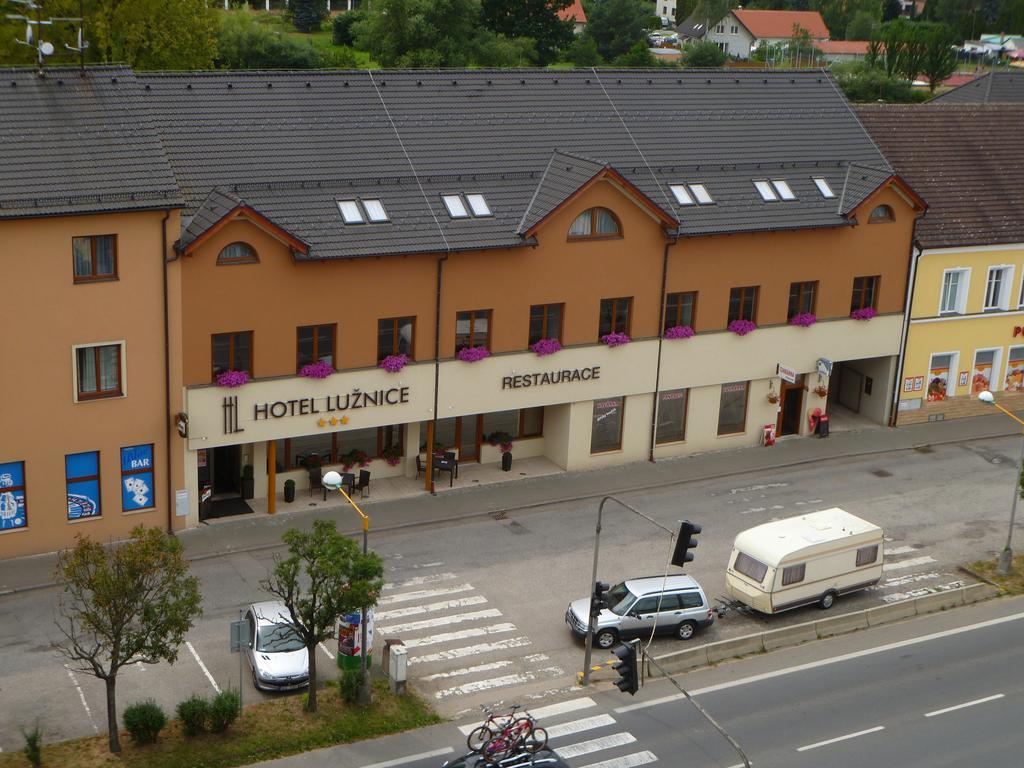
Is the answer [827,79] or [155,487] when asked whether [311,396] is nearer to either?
[155,487]

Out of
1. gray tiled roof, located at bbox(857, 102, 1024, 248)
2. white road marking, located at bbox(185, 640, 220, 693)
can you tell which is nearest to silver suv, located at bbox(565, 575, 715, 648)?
white road marking, located at bbox(185, 640, 220, 693)

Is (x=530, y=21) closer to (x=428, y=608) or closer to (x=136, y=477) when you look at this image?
(x=136, y=477)

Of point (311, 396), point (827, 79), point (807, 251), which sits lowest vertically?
point (311, 396)

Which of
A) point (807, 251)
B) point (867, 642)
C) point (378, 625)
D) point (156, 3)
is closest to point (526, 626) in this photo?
point (378, 625)

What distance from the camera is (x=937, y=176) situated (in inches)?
2217

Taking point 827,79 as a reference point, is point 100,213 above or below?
below

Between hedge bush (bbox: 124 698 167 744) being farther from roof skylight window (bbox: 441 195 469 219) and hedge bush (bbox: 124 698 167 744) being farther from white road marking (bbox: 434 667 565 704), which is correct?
roof skylight window (bbox: 441 195 469 219)

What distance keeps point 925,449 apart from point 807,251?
919 cm

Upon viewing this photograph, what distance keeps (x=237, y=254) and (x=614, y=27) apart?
102 meters

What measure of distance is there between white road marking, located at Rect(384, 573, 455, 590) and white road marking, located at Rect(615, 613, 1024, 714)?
27.3ft

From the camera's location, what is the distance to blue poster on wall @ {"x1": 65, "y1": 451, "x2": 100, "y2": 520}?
132ft

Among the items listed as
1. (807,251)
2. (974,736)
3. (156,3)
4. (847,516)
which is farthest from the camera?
(156,3)

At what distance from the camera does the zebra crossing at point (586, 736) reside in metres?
31.9

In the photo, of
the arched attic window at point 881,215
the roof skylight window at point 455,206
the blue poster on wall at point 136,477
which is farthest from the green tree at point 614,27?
the blue poster on wall at point 136,477
